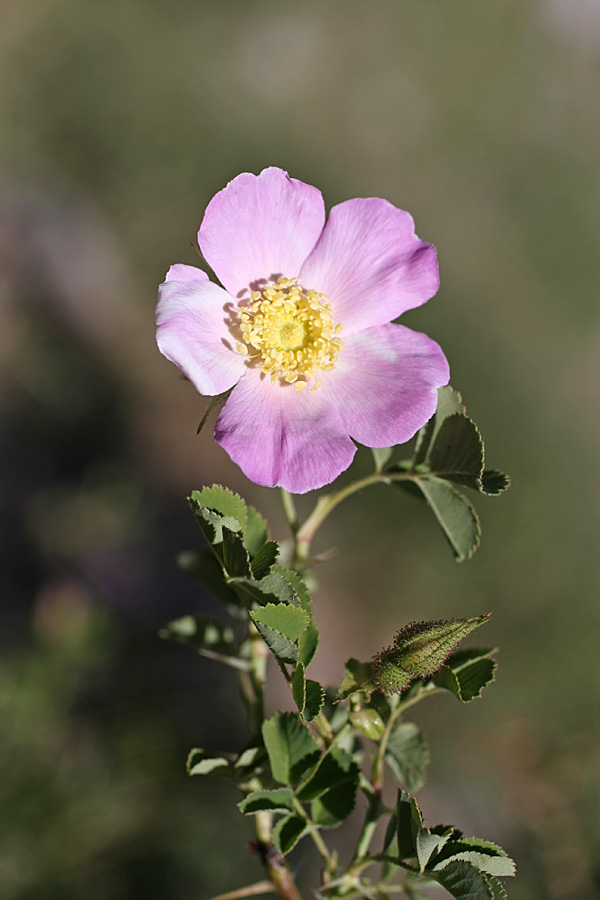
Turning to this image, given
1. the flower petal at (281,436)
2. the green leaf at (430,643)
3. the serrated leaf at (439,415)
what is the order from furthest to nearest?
the serrated leaf at (439,415) < the flower petal at (281,436) < the green leaf at (430,643)

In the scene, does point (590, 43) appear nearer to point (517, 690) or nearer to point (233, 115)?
point (233, 115)

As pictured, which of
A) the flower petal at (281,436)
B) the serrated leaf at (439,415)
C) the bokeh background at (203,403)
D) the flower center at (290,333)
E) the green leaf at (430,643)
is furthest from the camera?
the bokeh background at (203,403)

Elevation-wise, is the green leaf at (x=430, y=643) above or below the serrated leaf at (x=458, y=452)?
below

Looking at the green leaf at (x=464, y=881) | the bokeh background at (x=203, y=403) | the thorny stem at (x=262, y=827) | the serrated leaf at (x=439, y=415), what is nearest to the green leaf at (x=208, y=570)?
the thorny stem at (x=262, y=827)

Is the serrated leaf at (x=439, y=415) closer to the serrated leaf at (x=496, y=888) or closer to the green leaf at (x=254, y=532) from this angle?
the green leaf at (x=254, y=532)

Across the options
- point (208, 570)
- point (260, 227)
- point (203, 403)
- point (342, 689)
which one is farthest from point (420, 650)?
point (203, 403)

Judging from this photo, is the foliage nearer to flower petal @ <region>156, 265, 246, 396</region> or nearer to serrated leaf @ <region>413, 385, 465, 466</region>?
serrated leaf @ <region>413, 385, 465, 466</region>
